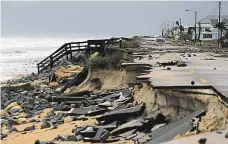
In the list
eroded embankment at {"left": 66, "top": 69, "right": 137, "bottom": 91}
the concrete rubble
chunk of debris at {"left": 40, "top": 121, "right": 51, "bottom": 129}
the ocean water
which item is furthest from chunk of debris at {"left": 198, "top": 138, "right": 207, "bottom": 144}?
the ocean water

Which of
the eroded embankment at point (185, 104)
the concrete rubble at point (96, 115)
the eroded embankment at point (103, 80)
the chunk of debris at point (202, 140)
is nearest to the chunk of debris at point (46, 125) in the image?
the concrete rubble at point (96, 115)

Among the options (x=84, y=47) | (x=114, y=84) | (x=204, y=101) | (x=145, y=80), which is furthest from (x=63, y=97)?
(x=84, y=47)

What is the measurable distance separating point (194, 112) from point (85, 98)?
32.8 ft

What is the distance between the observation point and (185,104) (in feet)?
36.9

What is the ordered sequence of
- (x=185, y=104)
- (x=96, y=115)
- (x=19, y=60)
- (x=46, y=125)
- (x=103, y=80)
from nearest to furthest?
(x=185, y=104) < (x=46, y=125) < (x=96, y=115) < (x=103, y=80) < (x=19, y=60)

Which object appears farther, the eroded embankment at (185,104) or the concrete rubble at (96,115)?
the concrete rubble at (96,115)

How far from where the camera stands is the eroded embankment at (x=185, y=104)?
29.5 feet

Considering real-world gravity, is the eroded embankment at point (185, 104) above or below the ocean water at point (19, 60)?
above

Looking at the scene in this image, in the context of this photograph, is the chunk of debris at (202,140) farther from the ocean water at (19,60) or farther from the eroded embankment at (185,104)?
the ocean water at (19,60)

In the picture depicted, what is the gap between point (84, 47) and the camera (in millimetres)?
41156

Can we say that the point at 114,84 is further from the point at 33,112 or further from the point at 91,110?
the point at 91,110

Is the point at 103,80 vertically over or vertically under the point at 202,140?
under

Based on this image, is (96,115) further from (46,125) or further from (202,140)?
(202,140)

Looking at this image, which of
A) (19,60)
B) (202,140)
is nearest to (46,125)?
(202,140)
